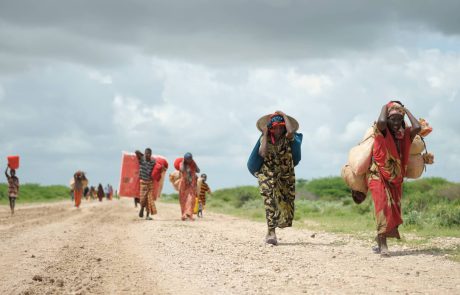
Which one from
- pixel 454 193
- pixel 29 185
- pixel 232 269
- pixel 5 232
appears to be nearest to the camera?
pixel 232 269

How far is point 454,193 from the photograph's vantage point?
86.8 feet

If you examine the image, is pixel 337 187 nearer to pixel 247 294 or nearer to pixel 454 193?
pixel 454 193

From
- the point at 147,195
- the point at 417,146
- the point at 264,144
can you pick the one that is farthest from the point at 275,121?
the point at 147,195

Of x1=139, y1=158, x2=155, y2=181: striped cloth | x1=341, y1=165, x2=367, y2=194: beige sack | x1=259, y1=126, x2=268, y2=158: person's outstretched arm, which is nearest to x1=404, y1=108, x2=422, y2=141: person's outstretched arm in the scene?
x1=341, y1=165, x2=367, y2=194: beige sack

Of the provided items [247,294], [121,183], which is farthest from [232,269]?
[121,183]

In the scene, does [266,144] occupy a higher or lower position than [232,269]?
higher

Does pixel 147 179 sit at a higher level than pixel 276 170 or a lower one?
higher

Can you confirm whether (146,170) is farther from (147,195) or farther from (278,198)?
(278,198)

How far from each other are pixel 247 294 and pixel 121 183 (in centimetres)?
2009

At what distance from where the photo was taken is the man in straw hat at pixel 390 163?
10445mm

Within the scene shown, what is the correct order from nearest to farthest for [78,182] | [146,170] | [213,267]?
[213,267], [146,170], [78,182]

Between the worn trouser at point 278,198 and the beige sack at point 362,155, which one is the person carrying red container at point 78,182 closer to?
the worn trouser at point 278,198

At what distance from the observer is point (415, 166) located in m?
10.9

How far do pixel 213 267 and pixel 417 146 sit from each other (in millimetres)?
3854
